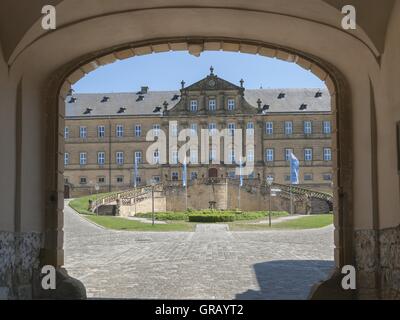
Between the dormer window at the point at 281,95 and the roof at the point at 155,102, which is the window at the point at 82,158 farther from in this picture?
the dormer window at the point at 281,95

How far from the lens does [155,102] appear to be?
7681 cm

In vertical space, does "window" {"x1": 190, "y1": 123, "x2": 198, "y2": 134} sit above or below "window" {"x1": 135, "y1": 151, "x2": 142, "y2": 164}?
above

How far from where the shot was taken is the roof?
244 ft

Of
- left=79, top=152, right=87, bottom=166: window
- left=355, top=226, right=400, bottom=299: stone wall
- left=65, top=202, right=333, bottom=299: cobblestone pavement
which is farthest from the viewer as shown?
left=79, top=152, right=87, bottom=166: window

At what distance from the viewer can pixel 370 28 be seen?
7133 millimetres

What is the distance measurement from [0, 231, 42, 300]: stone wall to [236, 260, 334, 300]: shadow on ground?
3575 mm

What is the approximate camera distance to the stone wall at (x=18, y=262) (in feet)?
23.9

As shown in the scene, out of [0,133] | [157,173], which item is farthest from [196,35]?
[157,173]

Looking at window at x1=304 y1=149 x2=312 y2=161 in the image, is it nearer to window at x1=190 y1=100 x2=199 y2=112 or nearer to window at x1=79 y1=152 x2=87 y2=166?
window at x1=190 y1=100 x2=199 y2=112

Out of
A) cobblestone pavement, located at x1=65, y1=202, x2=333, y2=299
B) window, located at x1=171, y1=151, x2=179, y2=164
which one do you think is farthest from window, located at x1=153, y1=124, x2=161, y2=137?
cobblestone pavement, located at x1=65, y1=202, x2=333, y2=299

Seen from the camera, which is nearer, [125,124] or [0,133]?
[0,133]

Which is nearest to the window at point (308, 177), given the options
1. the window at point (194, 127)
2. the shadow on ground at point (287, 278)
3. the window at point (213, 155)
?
the window at point (213, 155)

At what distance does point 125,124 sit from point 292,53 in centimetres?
6745
